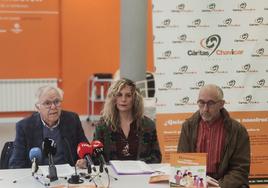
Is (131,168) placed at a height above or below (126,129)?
below

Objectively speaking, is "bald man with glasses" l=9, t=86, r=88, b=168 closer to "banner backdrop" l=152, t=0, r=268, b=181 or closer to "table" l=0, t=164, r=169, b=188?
"table" l=0, t=164, r=169, b=188

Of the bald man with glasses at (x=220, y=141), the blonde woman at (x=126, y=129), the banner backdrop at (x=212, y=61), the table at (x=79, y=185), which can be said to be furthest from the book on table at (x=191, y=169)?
the banner backdrop at (x=212, y=61)

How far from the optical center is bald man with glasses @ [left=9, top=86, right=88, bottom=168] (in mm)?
3527

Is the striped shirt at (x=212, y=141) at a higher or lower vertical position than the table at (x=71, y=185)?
higher

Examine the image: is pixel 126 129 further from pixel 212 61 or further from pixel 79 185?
pixel 212 61

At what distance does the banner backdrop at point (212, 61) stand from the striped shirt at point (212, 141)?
99 centimetres

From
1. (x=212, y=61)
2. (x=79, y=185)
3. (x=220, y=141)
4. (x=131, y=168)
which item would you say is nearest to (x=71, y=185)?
(x=79, y=185)

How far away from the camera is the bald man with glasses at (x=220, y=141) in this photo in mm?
3348

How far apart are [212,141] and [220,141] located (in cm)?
6

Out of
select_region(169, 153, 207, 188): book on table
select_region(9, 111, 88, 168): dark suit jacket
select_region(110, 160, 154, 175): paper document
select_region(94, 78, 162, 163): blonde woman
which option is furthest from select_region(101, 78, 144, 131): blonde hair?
select_region(169, 153, 207, 188): book on table

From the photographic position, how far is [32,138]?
359 cm

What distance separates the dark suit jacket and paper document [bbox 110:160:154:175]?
0.45 m

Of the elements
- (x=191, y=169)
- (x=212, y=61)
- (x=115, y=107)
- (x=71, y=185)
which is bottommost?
(x=71, y=185)

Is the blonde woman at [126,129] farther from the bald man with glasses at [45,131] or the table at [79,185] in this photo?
the table at [79,185]
